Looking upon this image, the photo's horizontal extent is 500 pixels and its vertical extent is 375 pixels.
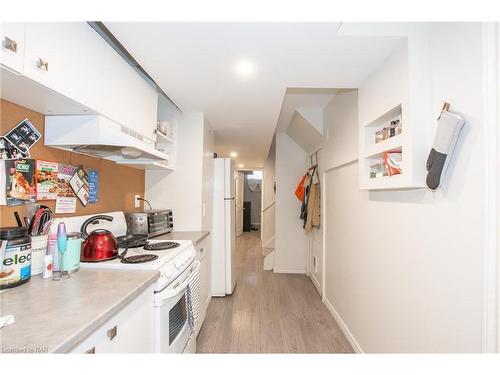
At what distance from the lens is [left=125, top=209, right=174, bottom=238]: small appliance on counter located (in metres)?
1.87

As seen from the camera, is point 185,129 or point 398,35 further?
point 185,129

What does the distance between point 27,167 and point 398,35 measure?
2.05m

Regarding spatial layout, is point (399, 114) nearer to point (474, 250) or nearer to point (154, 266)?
point (474, 250)

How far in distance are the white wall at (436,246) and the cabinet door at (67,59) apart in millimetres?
1668

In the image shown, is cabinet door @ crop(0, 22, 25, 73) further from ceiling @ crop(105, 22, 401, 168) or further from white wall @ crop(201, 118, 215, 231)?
white wall @ crop(201, 118, 215, 231)

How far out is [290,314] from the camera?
2455mm

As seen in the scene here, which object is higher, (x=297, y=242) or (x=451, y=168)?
(x=451, y=168)

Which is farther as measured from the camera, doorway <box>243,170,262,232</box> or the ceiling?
doorway <box>243,170,262,232</box>

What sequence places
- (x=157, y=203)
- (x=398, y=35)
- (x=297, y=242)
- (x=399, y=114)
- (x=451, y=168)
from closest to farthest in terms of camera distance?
(x=451, y=168) < (x=398, y=35) < (x=399, y=114) < (x=157, y=203) < (x=297, y=242)

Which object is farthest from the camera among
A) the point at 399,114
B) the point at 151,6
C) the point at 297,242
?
the point at 297,242

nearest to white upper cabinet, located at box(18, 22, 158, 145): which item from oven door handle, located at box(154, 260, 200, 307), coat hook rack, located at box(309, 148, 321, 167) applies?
oven door handle, located at box(154, 260, 200, 307)

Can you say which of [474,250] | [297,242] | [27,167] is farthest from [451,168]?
[297,242]

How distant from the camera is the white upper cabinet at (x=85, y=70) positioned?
84cm

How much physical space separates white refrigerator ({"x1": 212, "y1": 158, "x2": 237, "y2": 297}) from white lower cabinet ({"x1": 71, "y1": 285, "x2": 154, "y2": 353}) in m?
1.67
